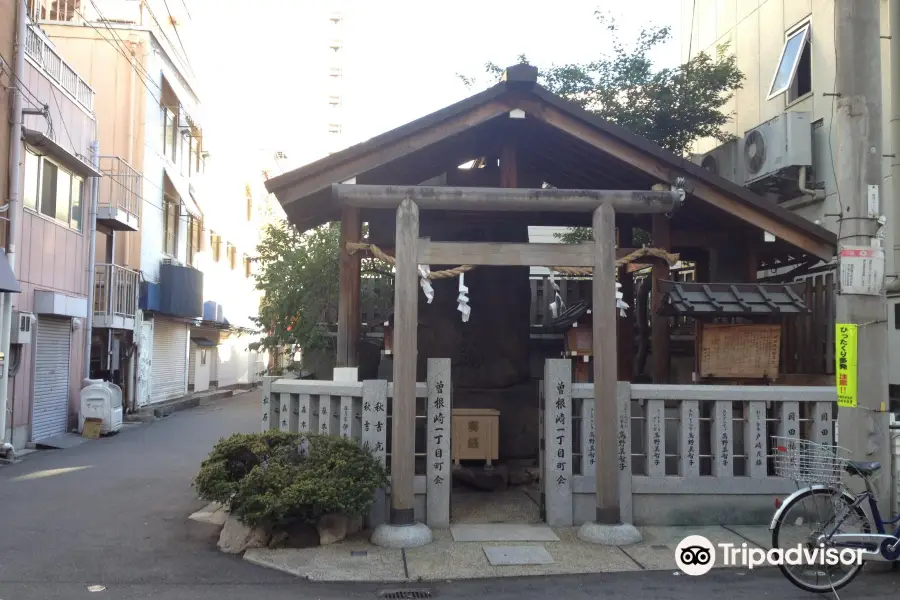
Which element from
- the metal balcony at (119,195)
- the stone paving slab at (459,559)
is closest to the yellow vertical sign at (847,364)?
the stone paving slab at (459,559)

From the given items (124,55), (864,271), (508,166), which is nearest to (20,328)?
(124,55)

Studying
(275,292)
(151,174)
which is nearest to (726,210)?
(275,292)

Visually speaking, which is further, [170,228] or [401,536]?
[170,228]

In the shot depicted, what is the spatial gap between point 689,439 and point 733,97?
13262mm

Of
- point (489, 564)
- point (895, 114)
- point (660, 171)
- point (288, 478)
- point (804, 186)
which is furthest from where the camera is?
point (804, 186)

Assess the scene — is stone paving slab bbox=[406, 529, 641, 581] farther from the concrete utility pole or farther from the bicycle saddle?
the concrete utility pole

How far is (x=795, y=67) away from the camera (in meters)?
15.7

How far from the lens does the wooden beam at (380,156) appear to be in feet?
29.6

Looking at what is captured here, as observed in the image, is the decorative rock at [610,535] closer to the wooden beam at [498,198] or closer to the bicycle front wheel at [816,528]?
the bicycle front wheel at [816,528]

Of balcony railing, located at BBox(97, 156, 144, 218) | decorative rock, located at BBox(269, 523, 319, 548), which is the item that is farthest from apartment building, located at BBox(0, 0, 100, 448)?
decorative rock, located at BBox(269, 523, 319, 548)

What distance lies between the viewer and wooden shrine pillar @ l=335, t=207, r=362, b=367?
971cm

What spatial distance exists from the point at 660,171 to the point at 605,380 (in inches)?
133
